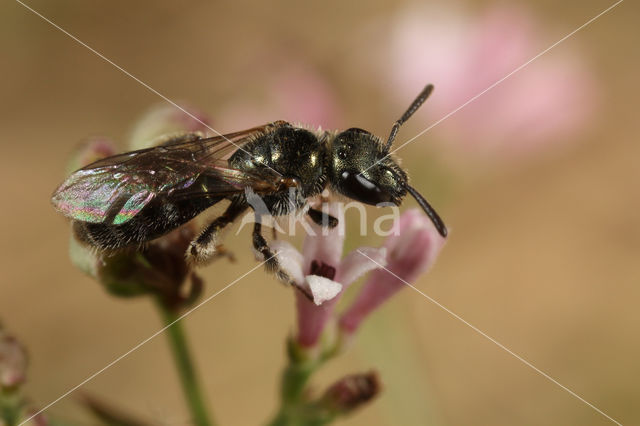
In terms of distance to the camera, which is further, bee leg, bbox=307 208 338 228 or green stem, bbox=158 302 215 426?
green stem, bbox=158 302 215 426

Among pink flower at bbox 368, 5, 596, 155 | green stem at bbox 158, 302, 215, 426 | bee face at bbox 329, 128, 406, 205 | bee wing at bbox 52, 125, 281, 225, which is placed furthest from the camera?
pink flower at bbox 368, 5, 596, 155

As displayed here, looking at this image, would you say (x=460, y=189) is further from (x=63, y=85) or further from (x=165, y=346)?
(x=63, y=85)

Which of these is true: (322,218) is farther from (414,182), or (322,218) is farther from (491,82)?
(491,82)

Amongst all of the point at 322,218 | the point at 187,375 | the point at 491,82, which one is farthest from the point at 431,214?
the point at 491,82

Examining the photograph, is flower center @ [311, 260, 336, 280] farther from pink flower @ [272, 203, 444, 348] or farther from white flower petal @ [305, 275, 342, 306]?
white flower petal @ [305, 275, 342, 306]

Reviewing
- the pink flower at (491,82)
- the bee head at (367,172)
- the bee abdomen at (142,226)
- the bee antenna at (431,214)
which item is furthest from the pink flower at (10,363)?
the pink flower at (491,82)

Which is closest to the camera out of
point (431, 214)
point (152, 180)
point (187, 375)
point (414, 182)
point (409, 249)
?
point (152, 180)

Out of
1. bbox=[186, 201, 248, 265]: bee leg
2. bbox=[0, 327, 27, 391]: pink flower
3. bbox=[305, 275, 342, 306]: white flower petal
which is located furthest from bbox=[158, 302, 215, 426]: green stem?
bbox=[305, 275, 342, 306]: white flower petal

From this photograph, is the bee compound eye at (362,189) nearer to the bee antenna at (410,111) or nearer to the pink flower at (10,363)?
the bee antenna at (410,111)
